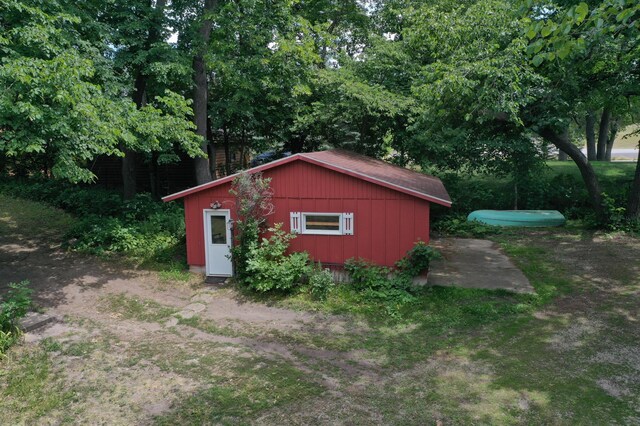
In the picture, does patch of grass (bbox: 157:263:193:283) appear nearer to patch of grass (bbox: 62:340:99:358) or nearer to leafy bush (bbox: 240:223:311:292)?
leafy bush (bbox: 240:223:311:292)

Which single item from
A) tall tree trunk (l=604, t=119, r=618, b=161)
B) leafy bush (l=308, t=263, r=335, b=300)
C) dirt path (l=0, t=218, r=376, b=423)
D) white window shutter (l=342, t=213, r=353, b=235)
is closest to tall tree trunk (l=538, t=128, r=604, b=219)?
white window shutter (l=342, t=213, r=353, b=235)

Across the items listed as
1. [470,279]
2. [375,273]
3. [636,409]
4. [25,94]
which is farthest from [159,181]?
[636,409]

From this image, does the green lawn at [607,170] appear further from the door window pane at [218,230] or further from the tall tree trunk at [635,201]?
the door window pane at [218,230]

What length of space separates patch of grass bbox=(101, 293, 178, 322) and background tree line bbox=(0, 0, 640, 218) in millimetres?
2963

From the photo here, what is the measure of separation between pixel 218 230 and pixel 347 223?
3.58 metres

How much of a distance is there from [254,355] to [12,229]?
1313 centimetres

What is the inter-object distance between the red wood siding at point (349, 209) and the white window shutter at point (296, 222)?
0.43 ft

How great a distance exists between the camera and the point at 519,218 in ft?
60.5

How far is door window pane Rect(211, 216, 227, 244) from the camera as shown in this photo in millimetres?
11945

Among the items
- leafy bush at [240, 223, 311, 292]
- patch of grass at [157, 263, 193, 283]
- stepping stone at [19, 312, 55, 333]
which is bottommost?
stepping stone at [19, 312, 55, 333]

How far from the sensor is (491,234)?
17234mm

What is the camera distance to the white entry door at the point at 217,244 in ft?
39.2

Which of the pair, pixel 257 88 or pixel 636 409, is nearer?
pixel 636 409

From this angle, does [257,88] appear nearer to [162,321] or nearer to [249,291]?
[249,291]
